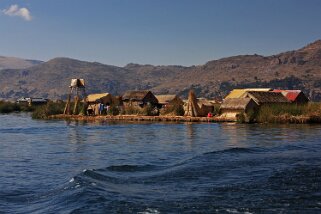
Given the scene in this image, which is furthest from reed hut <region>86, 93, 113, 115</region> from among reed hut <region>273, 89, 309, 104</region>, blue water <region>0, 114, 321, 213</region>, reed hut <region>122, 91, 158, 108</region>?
blue water <region>0, 114, 321, 213</region>

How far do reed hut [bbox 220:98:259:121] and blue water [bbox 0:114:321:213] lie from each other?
63.6 ft

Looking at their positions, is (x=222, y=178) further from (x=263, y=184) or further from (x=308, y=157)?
(x=308, y=157)

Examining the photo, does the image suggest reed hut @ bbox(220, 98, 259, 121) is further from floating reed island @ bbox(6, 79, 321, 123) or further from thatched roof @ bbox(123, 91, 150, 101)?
thatched roof @ bbox(123, 91, 150, 101)

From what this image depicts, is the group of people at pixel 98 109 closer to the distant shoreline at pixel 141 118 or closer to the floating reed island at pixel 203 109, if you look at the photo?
the floating reed island at pixel 203 109

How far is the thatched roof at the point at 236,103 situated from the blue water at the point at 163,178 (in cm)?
1991

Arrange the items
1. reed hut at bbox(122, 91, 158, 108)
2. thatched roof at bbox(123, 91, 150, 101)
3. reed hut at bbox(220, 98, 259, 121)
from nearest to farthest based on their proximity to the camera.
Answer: reed hut at bbox(220, 98, 259, 121)
reed hut at bbox(122, 91, 158, 108)
thatched roof at bbox(123, 91, 150, 101)

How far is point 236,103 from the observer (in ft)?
160

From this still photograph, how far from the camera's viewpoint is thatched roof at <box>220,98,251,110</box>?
4750 cm

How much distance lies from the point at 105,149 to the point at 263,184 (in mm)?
12581

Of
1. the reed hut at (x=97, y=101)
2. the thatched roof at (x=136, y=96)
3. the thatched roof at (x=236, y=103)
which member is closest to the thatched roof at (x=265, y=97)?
the thatched roof at (x=236, y=103)

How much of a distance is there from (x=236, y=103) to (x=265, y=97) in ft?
11.9

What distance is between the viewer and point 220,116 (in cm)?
5016

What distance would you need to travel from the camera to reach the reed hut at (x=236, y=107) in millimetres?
47062

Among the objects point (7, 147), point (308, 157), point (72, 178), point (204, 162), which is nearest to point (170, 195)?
point (72, 178)
